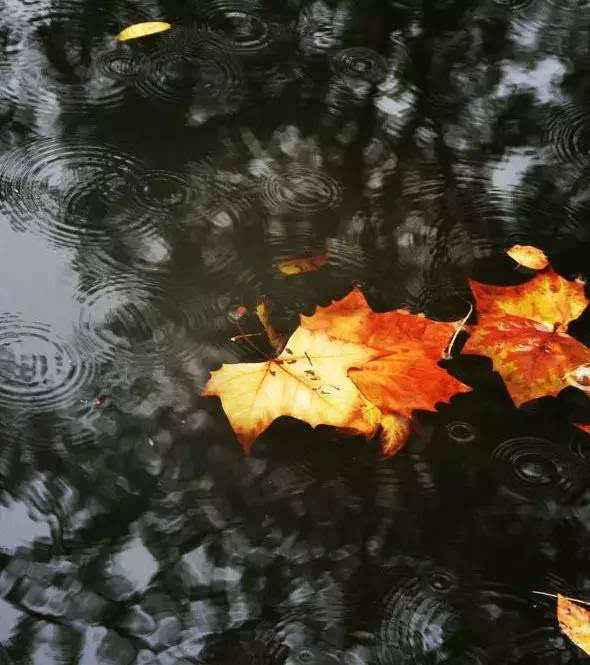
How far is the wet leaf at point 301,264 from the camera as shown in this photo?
174cm

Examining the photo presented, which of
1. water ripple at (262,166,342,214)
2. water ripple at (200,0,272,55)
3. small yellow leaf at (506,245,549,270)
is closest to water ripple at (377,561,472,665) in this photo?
small yellow leaf at (506,245,549,270)

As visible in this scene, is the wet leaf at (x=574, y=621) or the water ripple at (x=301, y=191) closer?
the wet leaf at (x=574, y=621)

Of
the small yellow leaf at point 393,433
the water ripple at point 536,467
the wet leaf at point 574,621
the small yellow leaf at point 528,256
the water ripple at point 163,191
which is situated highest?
the water ripple at point 163,191

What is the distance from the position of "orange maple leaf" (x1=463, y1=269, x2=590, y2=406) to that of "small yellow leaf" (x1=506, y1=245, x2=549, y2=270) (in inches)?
1.1

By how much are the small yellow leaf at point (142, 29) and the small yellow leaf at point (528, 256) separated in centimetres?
114

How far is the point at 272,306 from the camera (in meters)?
1.67

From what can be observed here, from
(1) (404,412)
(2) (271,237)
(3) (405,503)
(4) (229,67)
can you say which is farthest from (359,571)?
(4) (229,67)

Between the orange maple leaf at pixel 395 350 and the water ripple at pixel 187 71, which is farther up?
the water ripple at pixel 187 71

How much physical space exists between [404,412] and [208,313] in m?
0.43

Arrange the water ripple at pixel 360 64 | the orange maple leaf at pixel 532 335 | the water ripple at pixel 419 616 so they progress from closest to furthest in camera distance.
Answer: the water ripple at pixel 419 616, the orange maple leaf at pixel 532 335, the water ripple at pixel 360 64

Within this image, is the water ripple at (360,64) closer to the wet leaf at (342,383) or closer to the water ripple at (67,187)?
the water ripple at (67,187)

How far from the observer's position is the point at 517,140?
210 centimetres

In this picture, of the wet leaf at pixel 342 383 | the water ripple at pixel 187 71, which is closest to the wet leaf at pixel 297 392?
the wet leaf at pixel 342 383

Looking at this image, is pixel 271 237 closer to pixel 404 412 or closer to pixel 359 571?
pixel 404 412
